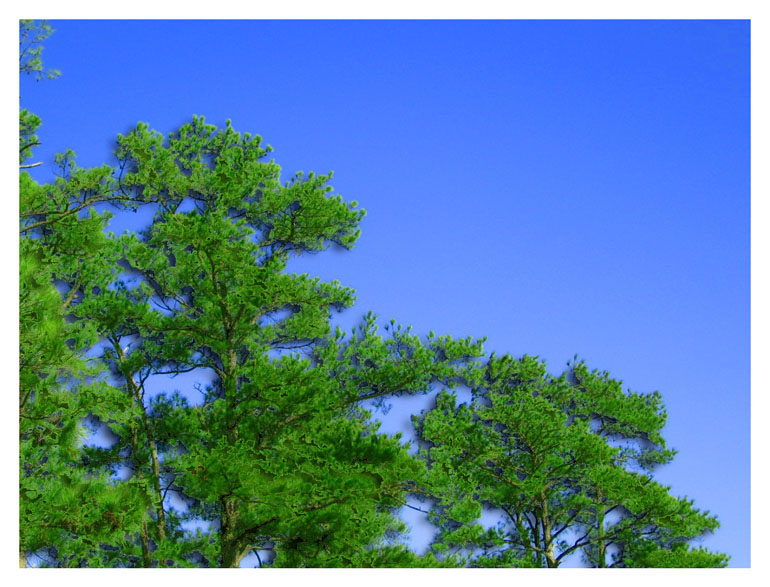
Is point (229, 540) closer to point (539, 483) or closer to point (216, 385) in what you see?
point (216, 385)

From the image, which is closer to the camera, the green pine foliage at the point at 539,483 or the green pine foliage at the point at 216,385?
the green pine foliage at the point at 216,385

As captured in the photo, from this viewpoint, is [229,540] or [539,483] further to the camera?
[539,483]

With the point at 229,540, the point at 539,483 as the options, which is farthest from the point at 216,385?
the point at 539,483

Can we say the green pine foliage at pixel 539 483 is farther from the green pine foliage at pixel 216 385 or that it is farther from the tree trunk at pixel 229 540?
the tree trunk at pixel 229 540

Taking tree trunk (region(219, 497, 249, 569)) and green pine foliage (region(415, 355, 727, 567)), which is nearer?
tree trunk (region(219, 497, 249, 569))

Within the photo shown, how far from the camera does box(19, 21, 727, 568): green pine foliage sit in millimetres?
8500

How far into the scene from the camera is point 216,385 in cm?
1038

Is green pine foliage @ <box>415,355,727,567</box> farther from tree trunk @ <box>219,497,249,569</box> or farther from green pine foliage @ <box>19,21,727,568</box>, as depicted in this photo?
tree trunk @ <box>219,497,249,569</box>

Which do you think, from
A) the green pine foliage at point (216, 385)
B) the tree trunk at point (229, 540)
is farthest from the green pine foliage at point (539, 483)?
the tree trunk at point (229, 540)

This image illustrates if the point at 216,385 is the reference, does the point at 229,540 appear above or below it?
below

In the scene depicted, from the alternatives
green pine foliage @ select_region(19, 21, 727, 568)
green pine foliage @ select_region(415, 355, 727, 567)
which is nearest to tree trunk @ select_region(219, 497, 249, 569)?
green pine foliage @ select_region(19, 21, 727, 568)

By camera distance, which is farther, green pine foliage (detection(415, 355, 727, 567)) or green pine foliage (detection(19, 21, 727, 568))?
green pine foliage (detection(415, 355, 727, 567))

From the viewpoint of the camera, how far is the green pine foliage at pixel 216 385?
8.50 meters
